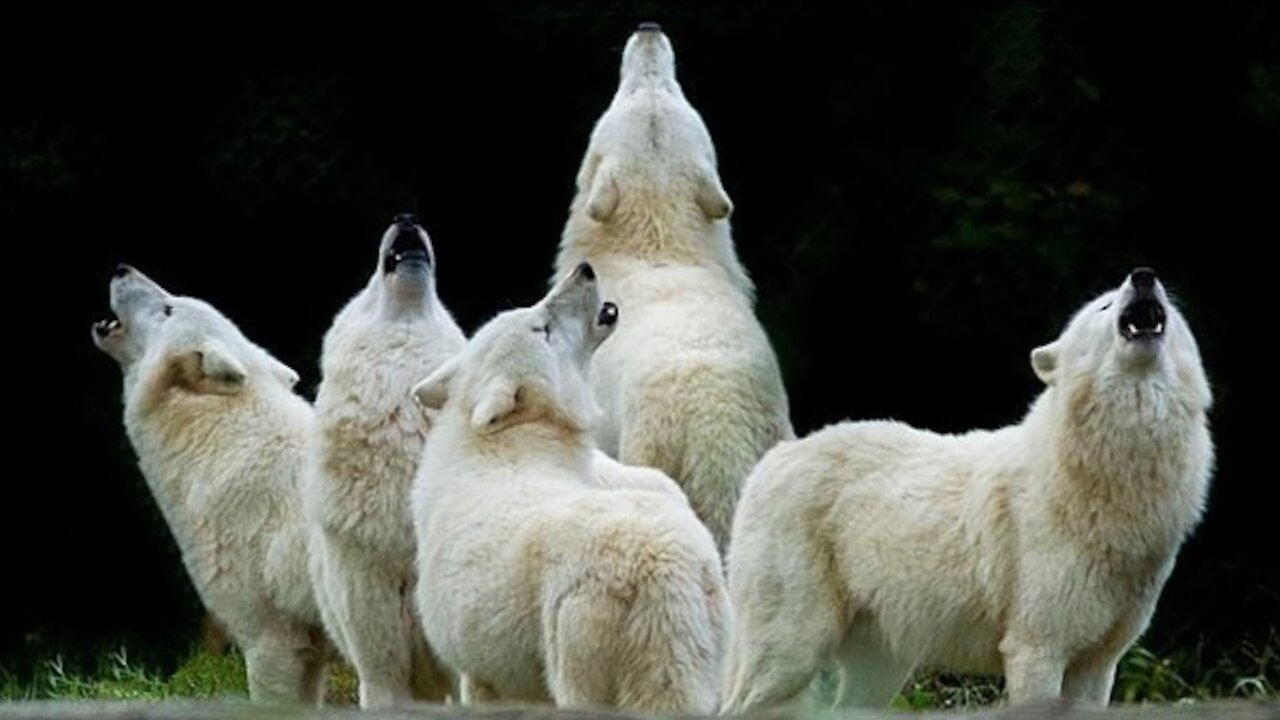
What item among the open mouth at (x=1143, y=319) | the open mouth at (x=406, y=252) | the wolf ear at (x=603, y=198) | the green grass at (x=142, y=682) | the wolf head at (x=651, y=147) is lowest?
the green grass at (x=142, y=682)

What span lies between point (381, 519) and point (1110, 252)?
476cm

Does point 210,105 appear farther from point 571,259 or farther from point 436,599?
point 436,599

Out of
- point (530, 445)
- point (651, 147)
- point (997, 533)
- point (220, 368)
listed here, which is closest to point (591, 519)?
point (530, 445)

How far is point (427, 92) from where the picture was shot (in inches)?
508

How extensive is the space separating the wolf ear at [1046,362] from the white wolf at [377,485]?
5.66 ft

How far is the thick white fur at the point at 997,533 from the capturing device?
7789 mm

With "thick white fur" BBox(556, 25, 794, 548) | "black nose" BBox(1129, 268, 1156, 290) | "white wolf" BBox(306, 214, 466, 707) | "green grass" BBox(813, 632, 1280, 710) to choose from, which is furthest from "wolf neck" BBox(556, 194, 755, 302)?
"black nose" BBox(1129, 268, 1156, 290)

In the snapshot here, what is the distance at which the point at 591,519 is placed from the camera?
279 inches

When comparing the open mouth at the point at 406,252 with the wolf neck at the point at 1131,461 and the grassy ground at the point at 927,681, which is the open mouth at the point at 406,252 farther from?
the wolf neck at the point at 1131,461

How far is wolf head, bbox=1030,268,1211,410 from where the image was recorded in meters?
7.76

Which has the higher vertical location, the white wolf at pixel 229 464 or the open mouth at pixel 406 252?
the open mouth at pixel 406 252

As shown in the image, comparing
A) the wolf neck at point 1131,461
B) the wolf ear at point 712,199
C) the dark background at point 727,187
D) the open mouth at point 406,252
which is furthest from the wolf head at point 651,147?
the wolf neck at point 1131,461

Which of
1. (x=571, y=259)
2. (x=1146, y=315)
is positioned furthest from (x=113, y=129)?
(x=1146, y=315)

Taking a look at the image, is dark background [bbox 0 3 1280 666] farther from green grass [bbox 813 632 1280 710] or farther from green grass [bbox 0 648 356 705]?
green grass [bbox 0 648 356 705]
